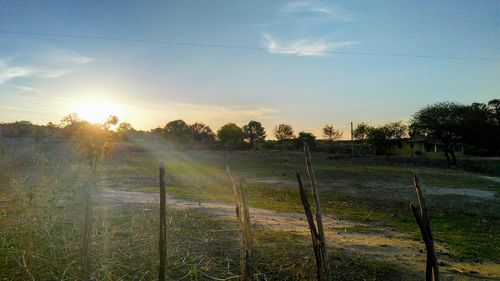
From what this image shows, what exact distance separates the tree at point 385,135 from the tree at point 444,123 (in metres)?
13.3

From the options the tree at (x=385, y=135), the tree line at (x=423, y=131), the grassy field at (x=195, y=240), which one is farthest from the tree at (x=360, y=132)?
the grassy field at (x=195, y=240)

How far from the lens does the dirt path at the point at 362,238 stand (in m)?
7.42

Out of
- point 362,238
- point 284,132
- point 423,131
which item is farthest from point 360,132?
point 362,238

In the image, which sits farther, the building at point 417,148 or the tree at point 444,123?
the building at point 417,148

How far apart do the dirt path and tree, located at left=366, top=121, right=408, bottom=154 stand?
168 feet

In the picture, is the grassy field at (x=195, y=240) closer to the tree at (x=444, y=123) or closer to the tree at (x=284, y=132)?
the tree at (x=444, y=123)

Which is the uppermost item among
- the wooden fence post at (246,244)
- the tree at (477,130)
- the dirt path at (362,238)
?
the tree at (477,130)

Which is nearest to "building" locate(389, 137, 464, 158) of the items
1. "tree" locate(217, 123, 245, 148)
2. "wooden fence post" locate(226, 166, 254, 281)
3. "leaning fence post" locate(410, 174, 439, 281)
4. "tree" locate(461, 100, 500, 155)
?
"tree" locate(461, 100, 500, 155)

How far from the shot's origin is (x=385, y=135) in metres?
61.6

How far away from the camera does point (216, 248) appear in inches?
303

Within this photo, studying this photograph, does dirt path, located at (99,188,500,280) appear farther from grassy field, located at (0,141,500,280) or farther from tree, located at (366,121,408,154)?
tree, located at (366,121,408,154)

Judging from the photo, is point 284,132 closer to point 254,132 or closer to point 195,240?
point 254,132

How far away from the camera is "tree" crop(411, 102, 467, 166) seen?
4388 centimetres

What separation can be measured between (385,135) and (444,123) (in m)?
17.8
